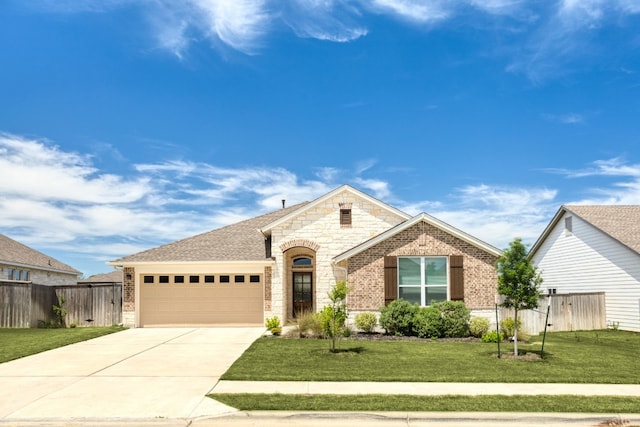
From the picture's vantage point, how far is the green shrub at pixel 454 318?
63.2 feet

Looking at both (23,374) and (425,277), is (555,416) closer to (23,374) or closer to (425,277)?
(23,374)

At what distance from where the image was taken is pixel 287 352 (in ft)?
49.9

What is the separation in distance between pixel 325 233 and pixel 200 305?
20.7 ft

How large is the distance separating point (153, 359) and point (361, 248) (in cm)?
901

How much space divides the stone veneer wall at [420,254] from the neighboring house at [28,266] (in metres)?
19.0

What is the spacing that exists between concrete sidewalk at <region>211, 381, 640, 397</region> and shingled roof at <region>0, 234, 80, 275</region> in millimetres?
25826

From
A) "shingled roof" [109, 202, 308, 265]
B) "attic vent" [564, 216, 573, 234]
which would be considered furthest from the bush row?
"attic vent" [564, 216, 573, 234]

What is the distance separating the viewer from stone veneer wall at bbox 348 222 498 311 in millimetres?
20578

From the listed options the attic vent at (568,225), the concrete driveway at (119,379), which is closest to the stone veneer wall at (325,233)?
the concrete driveway at (119,379)

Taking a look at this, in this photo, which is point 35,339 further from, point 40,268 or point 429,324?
point 40,268

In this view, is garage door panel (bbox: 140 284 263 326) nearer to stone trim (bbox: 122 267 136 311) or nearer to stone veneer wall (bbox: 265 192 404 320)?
stone trim (bbox: 122 267 136 311)

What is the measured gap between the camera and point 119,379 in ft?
37.7

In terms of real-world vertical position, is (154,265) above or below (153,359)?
above

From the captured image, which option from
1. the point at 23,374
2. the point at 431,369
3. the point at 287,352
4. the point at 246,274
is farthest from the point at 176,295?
the point at 431,369
